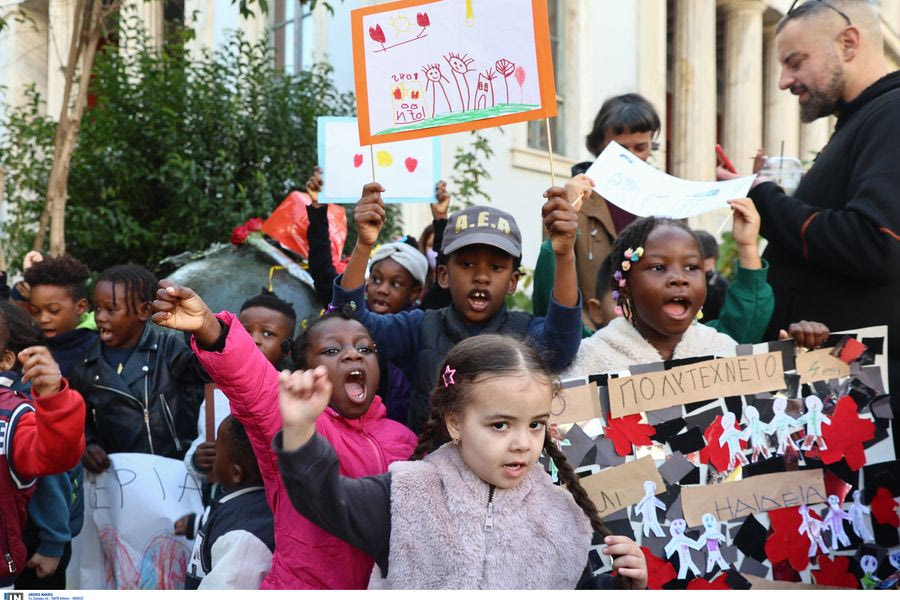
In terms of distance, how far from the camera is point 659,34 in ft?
41.4

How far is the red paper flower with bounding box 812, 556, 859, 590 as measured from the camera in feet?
9.62

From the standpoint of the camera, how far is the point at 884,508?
2975mm

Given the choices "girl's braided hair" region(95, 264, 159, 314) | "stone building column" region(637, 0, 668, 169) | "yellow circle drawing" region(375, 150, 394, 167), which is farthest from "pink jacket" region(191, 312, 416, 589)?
"stone building column" region(637, 0, 668, 169)

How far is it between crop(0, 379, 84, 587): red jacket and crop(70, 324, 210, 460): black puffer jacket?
2.43 feet

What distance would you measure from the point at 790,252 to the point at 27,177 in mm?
6879

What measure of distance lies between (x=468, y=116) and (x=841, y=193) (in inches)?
52.7

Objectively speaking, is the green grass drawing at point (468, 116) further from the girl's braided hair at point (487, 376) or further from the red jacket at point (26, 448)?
the red jacket at point (26, 448)

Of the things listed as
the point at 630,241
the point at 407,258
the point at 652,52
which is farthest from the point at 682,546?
the point at 652,52

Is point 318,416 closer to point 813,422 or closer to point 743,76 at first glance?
point 813,422

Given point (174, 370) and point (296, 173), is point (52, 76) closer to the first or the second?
point (296, 173)

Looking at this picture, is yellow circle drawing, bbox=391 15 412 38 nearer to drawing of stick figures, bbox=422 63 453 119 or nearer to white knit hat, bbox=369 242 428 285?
drawing of stick figures, bbox=422 63 453 119

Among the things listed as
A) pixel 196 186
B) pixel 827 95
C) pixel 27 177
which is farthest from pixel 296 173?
pixel 827 95

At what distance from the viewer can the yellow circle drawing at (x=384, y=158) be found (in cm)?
446

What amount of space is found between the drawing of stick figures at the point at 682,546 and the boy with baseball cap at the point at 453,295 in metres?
0.63
